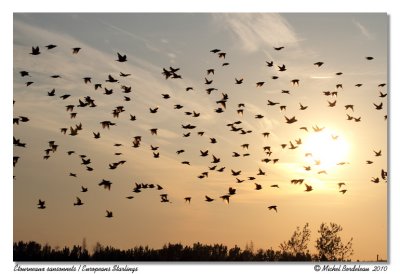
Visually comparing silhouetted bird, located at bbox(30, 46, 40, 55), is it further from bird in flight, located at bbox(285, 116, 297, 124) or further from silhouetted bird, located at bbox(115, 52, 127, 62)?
bird in flight, located at bbox(285, 116, 297, 124)

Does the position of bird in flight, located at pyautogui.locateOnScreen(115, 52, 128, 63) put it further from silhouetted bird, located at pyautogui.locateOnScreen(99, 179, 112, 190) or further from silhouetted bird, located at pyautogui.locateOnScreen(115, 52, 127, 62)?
silhouetted bird, located at pyautogui.locateOnScreen(99, 179, 112, 190)

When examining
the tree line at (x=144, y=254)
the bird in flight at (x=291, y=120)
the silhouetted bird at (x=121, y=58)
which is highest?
the silhouetted bird at (x=121, y=58)

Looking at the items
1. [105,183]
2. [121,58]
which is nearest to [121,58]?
[121,58]

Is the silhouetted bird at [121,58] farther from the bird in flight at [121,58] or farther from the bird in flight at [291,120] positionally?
the bird in flight at [291,120]

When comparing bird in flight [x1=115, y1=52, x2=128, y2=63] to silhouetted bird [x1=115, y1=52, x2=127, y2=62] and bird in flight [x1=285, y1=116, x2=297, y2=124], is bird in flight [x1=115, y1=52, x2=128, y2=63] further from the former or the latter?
bird in flight [x1=285, y1=116, x2=297, y2=124]

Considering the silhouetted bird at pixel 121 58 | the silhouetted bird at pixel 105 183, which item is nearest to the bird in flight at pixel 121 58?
the silhouetted bird at pixel 121 58

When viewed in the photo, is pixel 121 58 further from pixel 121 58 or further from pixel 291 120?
pixel 291 120

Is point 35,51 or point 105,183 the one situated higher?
point 35,51

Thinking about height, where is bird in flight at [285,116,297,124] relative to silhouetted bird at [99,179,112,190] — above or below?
above

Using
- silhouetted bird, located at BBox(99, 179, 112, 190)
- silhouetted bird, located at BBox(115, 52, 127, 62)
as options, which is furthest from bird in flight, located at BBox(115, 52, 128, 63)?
silhouetted bird, located at BBox(99, 179, 112, 190)

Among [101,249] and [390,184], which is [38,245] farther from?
[390,184]

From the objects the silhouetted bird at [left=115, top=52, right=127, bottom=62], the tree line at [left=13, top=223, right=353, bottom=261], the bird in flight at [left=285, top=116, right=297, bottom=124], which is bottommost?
the tree line at [left=13, top=223, right=353, bottom=261]

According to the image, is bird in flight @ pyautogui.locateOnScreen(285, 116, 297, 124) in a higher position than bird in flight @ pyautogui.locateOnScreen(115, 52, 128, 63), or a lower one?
lower
